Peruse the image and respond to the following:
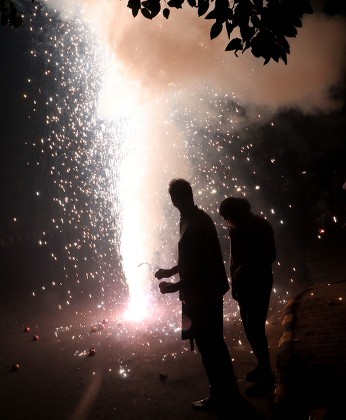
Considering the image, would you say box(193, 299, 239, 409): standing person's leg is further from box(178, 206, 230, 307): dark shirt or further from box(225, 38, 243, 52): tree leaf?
box(225, 38, 243, 52): tree leaf

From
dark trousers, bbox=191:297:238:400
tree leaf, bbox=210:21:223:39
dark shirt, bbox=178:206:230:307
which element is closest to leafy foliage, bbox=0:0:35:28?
tree leaf, bbox=210:21:223:39

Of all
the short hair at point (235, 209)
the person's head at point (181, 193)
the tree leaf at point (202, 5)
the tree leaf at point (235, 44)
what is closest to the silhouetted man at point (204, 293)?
the person's head at point (181, 193)

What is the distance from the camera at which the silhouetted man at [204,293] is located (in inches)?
125

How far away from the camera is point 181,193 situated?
3.29m

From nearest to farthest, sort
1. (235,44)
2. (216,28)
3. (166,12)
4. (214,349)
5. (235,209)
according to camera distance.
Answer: (216,28) < (235,44) < (214,349) < (166,12) < (235,209)

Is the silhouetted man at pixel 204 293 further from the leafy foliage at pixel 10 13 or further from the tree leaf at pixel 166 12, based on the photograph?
the leafy foliage at pixel 10 13

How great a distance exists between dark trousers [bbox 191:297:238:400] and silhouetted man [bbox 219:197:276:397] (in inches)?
14.2

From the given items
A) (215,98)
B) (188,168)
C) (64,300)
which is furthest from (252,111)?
(64,300)

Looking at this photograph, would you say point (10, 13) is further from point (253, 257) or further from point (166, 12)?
point (253, 257)

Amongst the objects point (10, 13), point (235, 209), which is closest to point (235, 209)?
point (235, 209)

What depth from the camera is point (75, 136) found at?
53.0 feet

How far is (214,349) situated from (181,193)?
4.82ft

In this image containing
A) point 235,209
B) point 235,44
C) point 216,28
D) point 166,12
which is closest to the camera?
point 216,28

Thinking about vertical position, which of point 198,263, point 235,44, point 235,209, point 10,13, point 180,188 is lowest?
point 198,263
